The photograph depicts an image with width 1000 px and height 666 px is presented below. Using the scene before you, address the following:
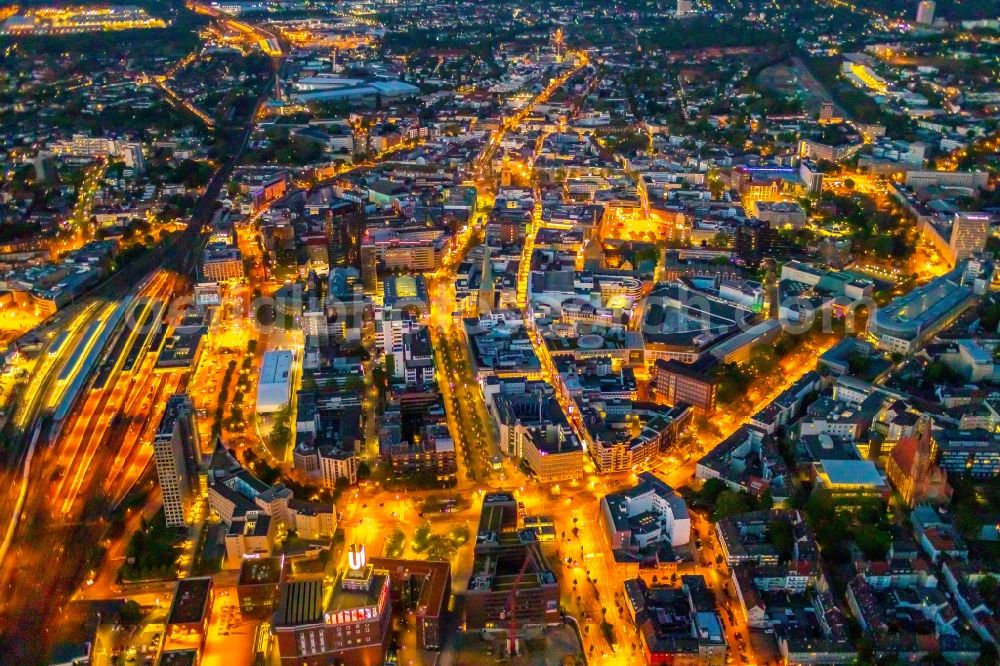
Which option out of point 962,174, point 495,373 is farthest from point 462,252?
point 962,174

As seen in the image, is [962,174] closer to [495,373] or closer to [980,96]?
[980,96]

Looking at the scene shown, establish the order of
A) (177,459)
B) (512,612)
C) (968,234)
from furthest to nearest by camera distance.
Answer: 1. (968,234)
2. (177,459)
3. (512,612)

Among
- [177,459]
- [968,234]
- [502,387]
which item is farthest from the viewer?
[968,234]

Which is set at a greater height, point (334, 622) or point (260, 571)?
point (334, 622)

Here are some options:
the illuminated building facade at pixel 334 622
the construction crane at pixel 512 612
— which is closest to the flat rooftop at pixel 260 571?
the illuminated building facade at pixel 334 622

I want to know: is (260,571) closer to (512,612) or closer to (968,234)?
(512,612)

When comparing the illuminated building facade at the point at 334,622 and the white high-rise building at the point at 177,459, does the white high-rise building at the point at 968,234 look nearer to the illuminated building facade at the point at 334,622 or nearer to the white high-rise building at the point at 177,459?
the illuminated building facade at the point at 334,622

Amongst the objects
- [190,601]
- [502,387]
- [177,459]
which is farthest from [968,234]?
[190,601]
